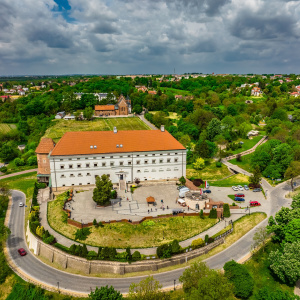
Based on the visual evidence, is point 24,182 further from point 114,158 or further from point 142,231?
point 142,231

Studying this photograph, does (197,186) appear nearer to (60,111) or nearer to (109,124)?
(109,124)

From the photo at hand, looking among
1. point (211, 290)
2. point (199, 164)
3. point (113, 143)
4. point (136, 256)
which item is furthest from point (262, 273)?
point (113, 143)

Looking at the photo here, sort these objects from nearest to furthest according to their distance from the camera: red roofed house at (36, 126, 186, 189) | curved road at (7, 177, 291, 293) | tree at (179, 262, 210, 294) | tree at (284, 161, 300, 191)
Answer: tree at (179, 262, 210, 294)
curved road at (7, 177, 291, 293)
red roofed house at (36, 126, 186, 189)
tree at (284, 161, 300, 191)

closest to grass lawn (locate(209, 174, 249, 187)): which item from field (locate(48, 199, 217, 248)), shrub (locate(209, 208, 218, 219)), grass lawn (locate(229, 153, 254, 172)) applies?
grass lawn (locate(229, 153, 254, 172))

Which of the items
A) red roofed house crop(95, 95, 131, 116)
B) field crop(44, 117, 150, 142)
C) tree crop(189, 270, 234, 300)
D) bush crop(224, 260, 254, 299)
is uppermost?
red roofed house crop(95, 95, 131, 116)

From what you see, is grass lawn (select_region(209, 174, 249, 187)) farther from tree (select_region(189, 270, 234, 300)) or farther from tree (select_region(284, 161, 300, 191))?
tree (select_region(189, 270, 234, 300))

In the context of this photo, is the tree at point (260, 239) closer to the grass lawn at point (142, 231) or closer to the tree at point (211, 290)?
the grass lawn at point (142, 231)

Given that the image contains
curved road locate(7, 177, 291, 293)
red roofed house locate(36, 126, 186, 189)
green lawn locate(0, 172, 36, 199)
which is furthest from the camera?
green lawn locate(0, 172, 36, 199)

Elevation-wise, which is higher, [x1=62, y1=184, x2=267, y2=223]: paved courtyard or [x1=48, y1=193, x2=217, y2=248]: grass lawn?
[x1=62, y1=184, x2=267, y2=223]: paved courtyard
